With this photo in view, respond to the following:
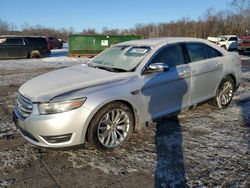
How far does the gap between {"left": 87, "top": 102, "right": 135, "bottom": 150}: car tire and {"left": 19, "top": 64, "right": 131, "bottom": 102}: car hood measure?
1.32 feet

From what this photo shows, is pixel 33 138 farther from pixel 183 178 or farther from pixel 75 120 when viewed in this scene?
pixel 183 178

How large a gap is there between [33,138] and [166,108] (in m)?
2.08

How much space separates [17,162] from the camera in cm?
351

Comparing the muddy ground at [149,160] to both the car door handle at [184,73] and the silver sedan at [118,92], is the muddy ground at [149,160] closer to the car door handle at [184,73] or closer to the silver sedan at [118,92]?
the silver sedan at [118,92]

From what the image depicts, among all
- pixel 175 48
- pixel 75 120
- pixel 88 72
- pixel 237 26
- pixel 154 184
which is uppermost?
pixel 237 26

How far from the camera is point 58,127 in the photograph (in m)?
3.31

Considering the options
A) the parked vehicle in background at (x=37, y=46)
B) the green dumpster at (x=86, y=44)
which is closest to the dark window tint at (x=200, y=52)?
the green dumpster at (x=86, y=44)

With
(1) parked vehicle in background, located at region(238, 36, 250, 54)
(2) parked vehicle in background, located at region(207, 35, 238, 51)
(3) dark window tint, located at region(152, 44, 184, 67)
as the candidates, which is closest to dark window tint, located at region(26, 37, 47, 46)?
(1) parked vehicle in background, located at region(238, 36, 250, 54)

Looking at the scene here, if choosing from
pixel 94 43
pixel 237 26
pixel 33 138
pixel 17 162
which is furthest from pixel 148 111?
pixel 237 26

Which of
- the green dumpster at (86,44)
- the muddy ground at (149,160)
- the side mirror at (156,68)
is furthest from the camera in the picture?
the green dumpster at (86,44)

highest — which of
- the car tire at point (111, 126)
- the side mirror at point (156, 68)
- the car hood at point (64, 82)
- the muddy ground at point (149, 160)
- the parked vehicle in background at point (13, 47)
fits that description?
the parked vehicle in background at point (13, 47)

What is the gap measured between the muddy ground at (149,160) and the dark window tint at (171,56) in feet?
3.60

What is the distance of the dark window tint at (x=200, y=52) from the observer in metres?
4.94

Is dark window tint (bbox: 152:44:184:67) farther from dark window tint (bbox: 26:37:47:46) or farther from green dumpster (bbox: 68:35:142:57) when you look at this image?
dark window tint (bbox: 26:37:47:46)
